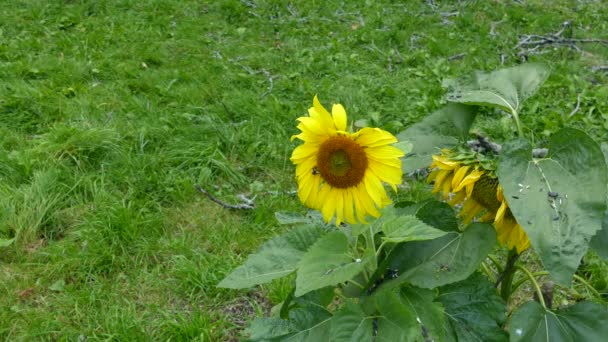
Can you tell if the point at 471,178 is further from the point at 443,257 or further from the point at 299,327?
the point at 299,327

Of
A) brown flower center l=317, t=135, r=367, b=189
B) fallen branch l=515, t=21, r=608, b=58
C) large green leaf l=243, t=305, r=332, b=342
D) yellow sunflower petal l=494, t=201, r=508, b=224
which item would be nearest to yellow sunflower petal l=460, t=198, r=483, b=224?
yellow sunflower petal l=494, t=201, r=508, b=224

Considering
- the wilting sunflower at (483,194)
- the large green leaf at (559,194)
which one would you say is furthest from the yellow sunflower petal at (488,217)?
the large green leaf at (559,194)

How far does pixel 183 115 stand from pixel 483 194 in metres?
2.92

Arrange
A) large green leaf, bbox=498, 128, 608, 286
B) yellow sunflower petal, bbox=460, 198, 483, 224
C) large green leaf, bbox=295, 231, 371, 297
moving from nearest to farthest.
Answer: large green leaf, bbox=498, 128, 608, 286 < large green leaf, bbox=295, 231, 371, 297 < yellow sunflower petal, bbox=460, 198, 483, 224

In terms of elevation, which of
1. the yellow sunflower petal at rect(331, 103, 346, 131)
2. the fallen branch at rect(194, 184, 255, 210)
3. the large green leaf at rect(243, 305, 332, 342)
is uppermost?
the yellow sunflower petal at rect(331, 103, 346, 131)

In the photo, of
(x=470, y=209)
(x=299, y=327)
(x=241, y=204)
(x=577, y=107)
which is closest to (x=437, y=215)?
(x=470, y=209)

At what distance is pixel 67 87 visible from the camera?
15.3 feet

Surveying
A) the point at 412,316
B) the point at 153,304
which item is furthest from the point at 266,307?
the point at 412,316

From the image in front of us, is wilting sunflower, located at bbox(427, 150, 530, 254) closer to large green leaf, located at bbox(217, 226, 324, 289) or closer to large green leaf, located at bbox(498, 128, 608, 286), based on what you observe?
large green leaf, located at bbox(498, 128, 608, 286)

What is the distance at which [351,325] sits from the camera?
63.9 inches

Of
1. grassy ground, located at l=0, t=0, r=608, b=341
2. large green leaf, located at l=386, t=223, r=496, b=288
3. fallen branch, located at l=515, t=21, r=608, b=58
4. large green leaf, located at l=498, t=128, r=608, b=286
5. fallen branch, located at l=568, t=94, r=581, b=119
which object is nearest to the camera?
large green leaf, located at l=498, t=128, r=608, b=286

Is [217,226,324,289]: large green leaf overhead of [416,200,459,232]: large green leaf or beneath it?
beneath

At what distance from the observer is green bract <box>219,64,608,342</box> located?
1397mm

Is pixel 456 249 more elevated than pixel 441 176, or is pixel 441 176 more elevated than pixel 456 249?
pixel 441 176
